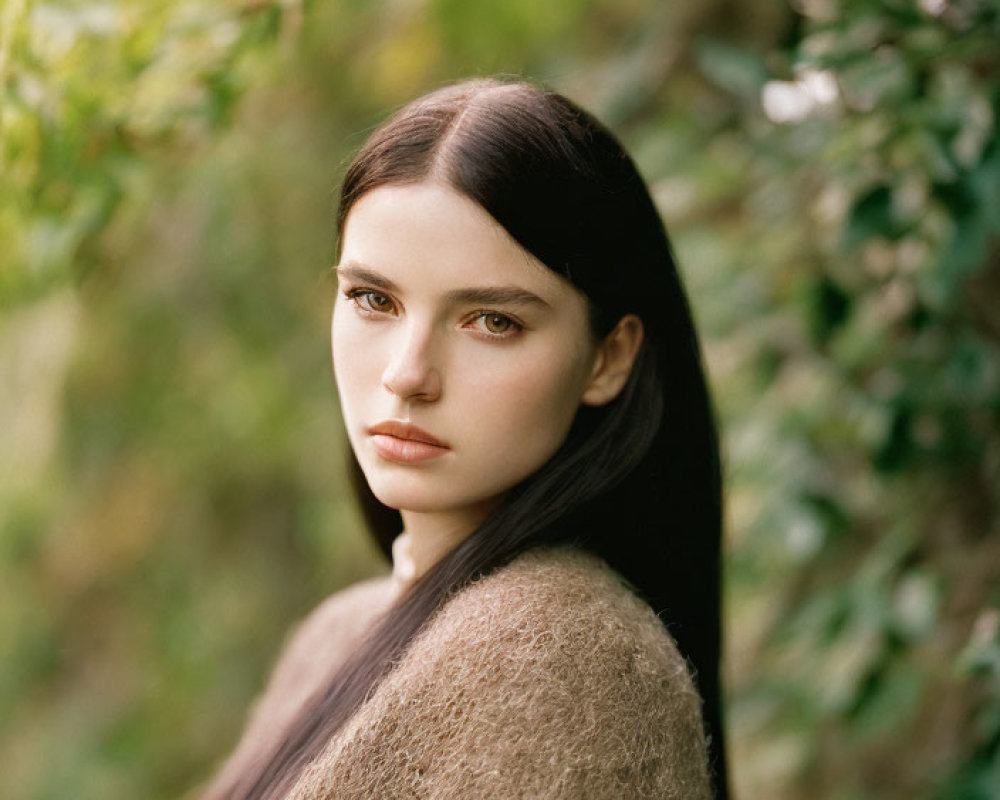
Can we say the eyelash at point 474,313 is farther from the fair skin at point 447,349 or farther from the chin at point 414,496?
the chin at point 414,496

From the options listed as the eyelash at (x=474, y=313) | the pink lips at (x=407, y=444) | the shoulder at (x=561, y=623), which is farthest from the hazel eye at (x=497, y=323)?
the shoulder at (x=561, y=623)

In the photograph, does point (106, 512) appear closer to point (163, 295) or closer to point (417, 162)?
point (163, 295)

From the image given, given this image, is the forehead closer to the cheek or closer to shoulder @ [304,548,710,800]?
the cheek

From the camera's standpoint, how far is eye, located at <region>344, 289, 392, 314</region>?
3.43 feet

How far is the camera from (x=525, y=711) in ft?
3.01

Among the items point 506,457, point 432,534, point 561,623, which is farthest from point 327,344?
point 561,623

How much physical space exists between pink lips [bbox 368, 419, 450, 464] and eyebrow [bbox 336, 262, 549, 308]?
129mm

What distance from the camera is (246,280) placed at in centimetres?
283

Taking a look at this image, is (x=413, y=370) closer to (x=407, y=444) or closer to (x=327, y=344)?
(x=407, y=444)

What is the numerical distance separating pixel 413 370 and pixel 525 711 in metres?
0.31

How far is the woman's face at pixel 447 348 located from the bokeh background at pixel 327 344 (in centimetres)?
24

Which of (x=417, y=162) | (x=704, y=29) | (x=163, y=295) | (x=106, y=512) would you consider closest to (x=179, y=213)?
(x=163, y=295)

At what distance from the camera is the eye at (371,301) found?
1.04 m

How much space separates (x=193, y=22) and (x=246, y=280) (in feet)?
5.22
